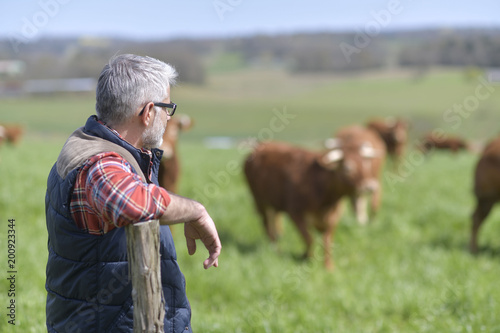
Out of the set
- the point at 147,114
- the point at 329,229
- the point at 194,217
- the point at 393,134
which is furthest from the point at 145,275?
the point at 393,134

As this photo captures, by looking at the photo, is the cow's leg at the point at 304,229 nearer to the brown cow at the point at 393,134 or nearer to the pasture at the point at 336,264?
the pasture at the point at 336,264

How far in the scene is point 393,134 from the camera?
1331 centimetres

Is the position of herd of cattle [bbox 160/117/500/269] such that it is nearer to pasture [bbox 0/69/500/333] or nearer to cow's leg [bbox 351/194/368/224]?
pasture [bbox 0/69/500/333]

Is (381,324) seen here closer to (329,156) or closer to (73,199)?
(329,156)

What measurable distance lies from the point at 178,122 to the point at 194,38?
316 ft

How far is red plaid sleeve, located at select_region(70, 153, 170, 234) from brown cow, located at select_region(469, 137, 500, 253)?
634cm

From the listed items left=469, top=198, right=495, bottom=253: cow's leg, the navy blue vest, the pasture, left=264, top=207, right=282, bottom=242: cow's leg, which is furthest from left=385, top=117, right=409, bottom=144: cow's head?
the navy blue vest

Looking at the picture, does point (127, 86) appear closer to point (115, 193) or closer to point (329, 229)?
point (115, 193)

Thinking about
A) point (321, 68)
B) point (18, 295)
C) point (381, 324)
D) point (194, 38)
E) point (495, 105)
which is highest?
point (194, 38)

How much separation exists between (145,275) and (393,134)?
1212 cm

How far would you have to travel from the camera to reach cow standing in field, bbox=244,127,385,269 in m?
7.04

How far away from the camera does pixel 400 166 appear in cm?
1404

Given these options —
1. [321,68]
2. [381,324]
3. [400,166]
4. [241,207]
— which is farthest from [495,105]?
[381,324]

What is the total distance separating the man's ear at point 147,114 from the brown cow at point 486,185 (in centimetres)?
621
